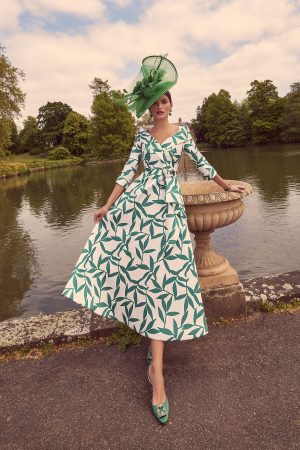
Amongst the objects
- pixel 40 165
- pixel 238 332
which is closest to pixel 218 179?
pixel 238 332

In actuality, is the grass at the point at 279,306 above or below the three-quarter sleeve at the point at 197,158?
below

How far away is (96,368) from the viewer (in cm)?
254

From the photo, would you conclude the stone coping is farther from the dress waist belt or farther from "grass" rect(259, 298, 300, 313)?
the dress waist belt

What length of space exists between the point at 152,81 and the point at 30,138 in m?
71.6

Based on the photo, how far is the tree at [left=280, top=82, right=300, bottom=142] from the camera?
4462 cm

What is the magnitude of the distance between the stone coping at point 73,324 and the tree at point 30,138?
6814cm

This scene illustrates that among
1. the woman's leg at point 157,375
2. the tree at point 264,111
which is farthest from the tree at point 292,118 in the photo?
the woman's leg at point 157,375

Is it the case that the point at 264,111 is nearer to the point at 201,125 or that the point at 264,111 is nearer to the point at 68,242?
the point at 201,125

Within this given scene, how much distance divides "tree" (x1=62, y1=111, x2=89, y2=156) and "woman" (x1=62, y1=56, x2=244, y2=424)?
58804 mm

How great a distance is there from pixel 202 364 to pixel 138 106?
6.40 feet

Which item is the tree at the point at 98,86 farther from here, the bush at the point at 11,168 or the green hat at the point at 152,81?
the green hat at the point at 152,81

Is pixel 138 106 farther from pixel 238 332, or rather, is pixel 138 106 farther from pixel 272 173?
pixel 272 173

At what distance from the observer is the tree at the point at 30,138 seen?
2660 inches

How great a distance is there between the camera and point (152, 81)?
2463 mm
